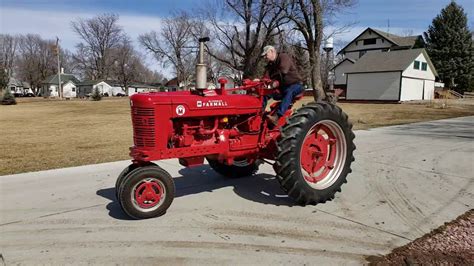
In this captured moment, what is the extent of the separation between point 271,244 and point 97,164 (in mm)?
4291

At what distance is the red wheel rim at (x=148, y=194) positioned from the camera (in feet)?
13.3

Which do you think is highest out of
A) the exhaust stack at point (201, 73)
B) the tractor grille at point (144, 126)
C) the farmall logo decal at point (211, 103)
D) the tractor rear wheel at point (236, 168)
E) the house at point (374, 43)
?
the house at point (374, 43)

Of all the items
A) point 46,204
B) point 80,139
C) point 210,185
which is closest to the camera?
point 46,204

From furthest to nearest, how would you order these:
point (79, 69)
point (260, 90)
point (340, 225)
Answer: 1. point (79, 69)
2. point (260, 90)
3. point (340, 225)

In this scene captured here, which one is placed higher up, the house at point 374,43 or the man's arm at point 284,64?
the house at point 374,43

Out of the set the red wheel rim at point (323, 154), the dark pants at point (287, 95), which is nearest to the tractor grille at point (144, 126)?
the dark pants at point (287, 95)

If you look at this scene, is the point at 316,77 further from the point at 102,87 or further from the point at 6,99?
the point at 102,87

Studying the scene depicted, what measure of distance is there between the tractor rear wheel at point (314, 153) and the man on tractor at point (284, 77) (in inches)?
12.5

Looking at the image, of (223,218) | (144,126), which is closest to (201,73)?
(144,126)

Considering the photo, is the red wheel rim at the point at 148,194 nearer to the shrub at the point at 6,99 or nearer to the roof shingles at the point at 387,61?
the roof shingles at the point at 387,61

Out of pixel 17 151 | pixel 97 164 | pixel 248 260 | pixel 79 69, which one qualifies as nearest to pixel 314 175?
pixel 248 260

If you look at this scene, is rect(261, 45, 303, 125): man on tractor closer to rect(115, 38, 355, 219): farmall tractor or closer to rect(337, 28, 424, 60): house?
rect(115, 38, 355, 219): farmall tractor

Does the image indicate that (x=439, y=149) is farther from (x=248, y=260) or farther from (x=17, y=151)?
(x=17, y=151)

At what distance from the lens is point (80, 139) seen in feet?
35.9
